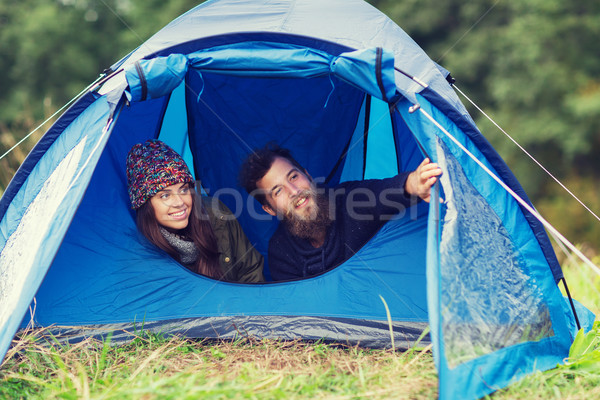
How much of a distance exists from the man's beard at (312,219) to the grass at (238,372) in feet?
1.83

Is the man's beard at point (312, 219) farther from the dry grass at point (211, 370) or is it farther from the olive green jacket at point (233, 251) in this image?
the dry grass at point (211, 370)

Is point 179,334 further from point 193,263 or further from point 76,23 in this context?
point 76,23

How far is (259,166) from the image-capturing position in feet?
9.41

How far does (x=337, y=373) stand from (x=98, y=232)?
1.28m

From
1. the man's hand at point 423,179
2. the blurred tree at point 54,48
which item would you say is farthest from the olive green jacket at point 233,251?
the blurred tree at point 54,48

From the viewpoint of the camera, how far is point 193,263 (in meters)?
2.79

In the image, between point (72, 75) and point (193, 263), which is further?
point (72, 75)

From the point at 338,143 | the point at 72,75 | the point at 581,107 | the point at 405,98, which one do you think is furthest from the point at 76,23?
the point at 405,98

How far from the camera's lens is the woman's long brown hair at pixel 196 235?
2.65m

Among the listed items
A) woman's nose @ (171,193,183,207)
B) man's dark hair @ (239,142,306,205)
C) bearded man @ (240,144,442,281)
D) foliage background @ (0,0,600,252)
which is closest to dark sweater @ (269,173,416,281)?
Answer: bearded man @ (240,144,442,281)

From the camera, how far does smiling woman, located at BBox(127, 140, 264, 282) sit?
8.68 ft

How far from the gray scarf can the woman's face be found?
0.04 metres

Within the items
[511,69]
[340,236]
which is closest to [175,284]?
[340,236]

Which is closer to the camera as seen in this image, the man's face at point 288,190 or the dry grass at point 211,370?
the dry grass at point 211,370
